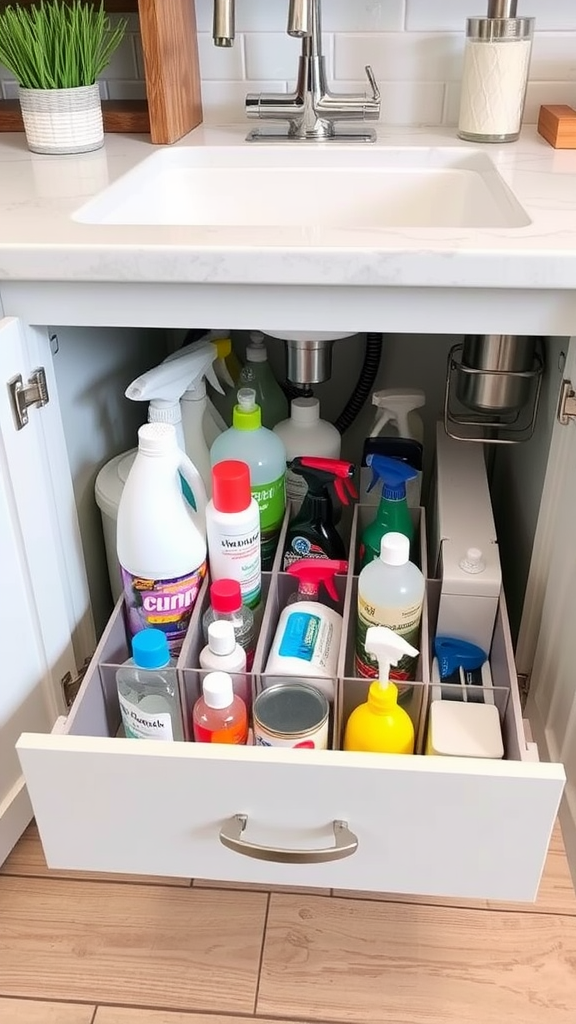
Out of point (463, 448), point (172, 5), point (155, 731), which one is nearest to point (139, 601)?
point (155, 731)

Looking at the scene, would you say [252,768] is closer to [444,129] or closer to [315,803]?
[315,803]

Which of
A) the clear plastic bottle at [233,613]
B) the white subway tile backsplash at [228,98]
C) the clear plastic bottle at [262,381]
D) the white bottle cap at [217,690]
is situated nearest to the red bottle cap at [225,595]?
the clear plastic bottle at [233,613]

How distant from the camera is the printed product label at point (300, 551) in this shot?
106 cm

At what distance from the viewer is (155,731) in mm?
884

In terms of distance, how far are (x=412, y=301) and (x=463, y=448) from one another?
438mm

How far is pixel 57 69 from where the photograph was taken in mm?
1031

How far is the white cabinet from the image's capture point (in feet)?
2.37

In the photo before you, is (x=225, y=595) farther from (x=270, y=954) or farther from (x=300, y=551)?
(x=270, y=954)

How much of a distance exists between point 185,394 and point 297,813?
0.58 metres

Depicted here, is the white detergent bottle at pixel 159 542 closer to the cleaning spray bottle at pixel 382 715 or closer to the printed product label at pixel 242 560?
the printed product label at pixel 242 560

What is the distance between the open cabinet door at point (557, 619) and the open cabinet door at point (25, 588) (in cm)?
57

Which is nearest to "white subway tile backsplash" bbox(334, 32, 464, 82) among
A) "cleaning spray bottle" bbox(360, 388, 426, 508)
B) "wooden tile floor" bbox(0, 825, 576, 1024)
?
"cleaning spray bottle" bbox(360, 388, 426, 508)

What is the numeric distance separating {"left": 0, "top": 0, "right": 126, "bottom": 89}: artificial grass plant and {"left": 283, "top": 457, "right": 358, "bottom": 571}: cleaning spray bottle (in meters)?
0.57

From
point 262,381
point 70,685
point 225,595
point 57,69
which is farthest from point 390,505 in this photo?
point 57,69
